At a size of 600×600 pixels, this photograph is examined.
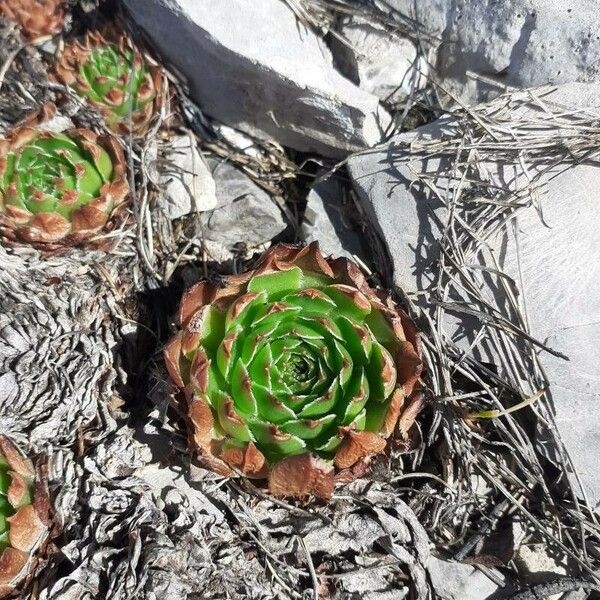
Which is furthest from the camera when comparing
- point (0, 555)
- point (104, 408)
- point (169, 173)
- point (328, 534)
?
point (169, 173)

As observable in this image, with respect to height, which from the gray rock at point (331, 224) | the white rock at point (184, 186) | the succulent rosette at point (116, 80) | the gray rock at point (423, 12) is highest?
the succulent rosette at point (116, 80)

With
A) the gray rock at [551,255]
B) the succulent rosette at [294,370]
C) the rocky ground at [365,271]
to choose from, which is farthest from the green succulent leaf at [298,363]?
the gray rock at [551,255]

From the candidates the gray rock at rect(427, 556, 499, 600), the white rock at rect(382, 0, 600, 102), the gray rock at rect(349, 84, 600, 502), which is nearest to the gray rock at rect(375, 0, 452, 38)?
the white rock at rect(382, 0, 600, 102)

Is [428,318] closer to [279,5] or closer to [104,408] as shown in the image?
[104,408]

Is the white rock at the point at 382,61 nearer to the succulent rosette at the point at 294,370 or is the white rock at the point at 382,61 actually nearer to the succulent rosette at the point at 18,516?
the succulent rosette at the point at 294,370

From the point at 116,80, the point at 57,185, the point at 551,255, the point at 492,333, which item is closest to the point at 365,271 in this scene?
the point at 492,333

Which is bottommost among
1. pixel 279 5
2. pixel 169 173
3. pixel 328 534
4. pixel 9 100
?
pixel 328 534

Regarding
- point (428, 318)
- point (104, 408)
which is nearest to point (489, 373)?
point (428, 318)

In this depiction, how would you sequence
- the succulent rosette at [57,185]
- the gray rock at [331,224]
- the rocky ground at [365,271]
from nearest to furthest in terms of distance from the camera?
the rocky ground at [365,271], the succulent rosette at [57,185], the gray rock at [331,224]
